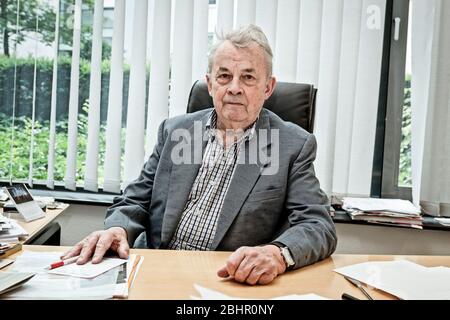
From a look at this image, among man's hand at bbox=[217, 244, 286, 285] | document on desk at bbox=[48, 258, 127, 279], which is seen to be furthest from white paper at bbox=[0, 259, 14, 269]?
man's hand at bbox=[217, 244, 286, 285]

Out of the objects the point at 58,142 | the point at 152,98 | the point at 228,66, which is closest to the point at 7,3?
the point at 58,142

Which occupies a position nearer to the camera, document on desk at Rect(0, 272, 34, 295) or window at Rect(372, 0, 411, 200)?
document on desk at Rect(0, 272, 34, 295)

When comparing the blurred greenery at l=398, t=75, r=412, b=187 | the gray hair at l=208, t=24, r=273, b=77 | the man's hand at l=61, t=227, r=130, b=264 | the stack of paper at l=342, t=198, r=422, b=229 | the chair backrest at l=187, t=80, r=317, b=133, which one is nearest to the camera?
the man's hand at l=61, t=227, r=130, b=264

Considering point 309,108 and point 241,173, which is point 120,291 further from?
point 309,108

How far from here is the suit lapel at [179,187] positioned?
4.13 ft

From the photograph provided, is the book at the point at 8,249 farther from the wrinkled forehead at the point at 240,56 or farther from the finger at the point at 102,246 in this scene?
the wrinkled forehead at the point at 240,56

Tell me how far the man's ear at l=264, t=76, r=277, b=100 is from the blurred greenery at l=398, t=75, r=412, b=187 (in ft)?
3.03

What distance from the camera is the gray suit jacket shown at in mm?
1207

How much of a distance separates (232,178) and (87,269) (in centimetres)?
52

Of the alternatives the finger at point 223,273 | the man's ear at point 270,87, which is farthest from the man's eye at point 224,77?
the finger at point 223,273

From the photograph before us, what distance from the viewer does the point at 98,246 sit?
958 mm

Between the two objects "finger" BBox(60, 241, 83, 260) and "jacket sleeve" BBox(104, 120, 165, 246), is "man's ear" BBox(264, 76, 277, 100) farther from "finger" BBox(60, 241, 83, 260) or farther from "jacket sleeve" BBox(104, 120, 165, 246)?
"finger" BBox(60, 241, 83, 260)

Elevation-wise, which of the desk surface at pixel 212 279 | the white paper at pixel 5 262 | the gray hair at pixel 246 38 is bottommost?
the white paper at pixel 5 262

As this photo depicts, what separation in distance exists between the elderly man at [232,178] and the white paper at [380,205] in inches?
25.7
